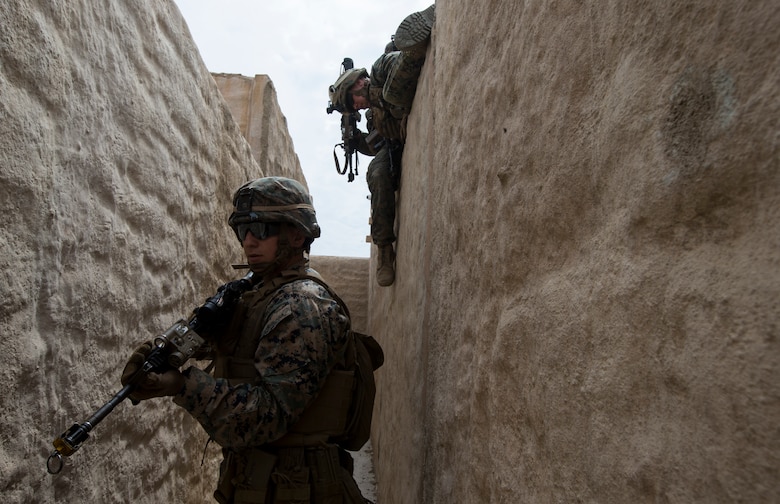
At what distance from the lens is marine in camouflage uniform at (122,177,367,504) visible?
1699 millimetres

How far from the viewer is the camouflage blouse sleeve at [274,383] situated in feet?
5.54

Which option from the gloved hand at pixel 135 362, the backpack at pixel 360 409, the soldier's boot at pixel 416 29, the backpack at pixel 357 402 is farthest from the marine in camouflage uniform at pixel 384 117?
the gloved hand at pixel 135 362

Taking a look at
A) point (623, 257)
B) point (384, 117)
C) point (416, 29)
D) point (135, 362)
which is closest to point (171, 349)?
point (135, 362)

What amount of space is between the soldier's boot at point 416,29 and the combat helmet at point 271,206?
999 millimetres

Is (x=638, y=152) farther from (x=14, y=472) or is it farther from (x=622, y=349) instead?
(x=14, y=472)

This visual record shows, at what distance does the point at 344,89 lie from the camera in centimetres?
397

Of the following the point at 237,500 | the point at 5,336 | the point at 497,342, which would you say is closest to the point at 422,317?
the point at 237,500

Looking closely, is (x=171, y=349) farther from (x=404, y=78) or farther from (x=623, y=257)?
(x=404, y=78)

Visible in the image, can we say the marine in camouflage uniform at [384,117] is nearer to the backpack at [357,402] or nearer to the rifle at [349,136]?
the rifle at [349,136]

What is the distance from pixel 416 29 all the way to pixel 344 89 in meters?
1.39

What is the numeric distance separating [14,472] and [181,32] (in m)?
2.08

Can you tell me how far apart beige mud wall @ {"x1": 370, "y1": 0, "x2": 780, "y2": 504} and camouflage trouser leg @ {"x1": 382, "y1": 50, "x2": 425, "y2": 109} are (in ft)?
4.71

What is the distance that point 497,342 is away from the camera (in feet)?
3.99

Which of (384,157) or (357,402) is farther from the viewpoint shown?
(384,157)
